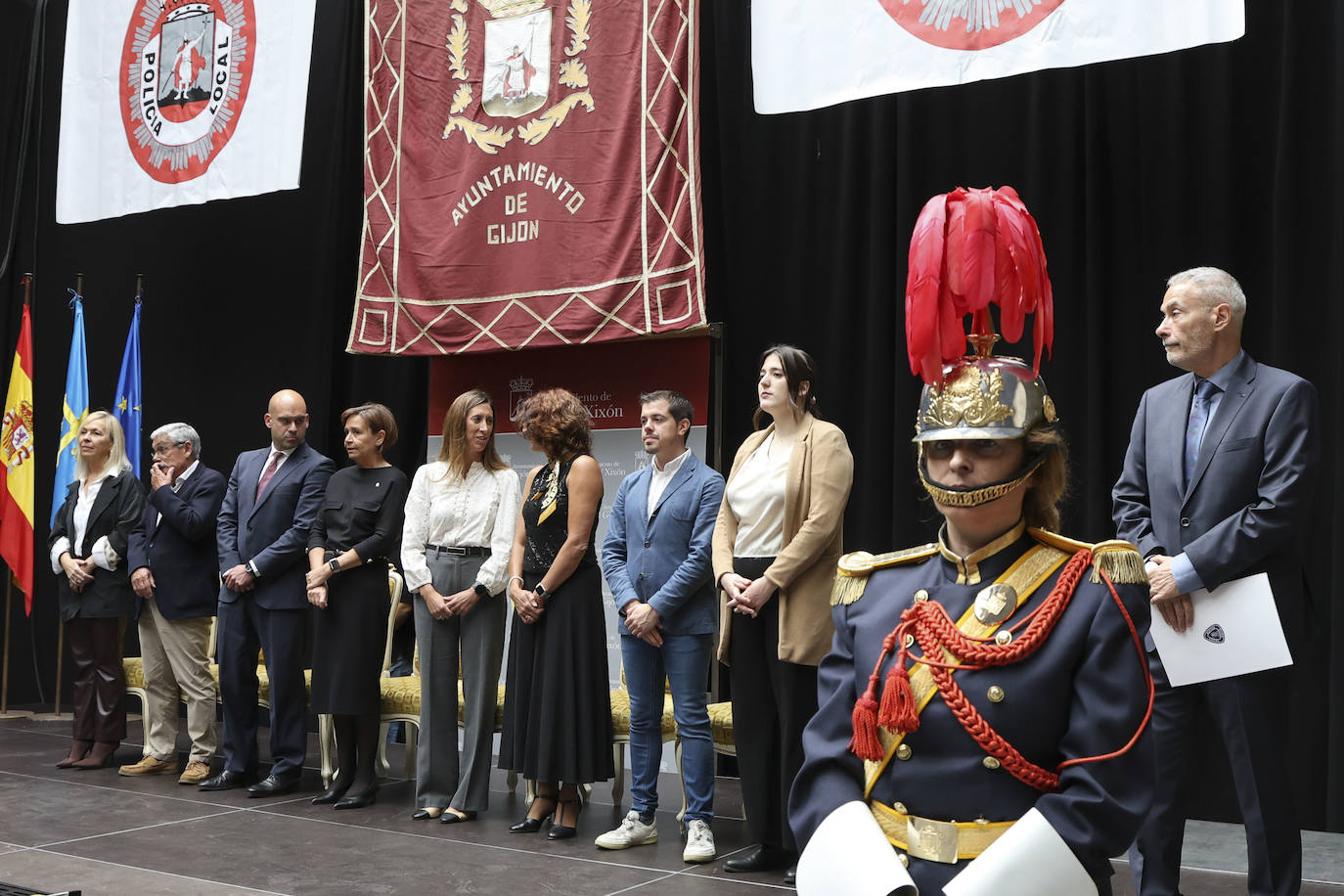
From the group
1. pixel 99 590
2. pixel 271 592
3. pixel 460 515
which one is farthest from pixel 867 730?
pixel 99 590

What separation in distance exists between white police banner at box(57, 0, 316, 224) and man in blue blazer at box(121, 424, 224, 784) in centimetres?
137

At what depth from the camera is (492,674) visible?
15.6ft

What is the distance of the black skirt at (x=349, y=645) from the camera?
4926 mm

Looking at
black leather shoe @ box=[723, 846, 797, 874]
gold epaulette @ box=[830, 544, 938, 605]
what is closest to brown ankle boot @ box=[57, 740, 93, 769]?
black leather shoe @ box=[723, 846, 797, 874]

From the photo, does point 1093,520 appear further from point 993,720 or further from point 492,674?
point 993,720

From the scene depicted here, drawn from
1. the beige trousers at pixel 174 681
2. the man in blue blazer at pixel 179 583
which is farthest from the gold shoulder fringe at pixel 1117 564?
the beige trousers at pixel 174 681

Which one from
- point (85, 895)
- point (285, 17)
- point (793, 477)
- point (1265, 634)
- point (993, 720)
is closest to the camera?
point (993, 720)

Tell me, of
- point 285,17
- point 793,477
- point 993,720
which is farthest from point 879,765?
point 285,17

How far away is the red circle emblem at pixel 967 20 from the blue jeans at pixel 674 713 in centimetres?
211

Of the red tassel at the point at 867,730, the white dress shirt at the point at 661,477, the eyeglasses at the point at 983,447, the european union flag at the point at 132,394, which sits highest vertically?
the european union flag at the point at 132,394

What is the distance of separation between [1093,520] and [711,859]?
6.21ft

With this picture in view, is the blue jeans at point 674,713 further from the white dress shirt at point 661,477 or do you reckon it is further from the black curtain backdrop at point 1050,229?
the black curtain backdrop at point 1050,229

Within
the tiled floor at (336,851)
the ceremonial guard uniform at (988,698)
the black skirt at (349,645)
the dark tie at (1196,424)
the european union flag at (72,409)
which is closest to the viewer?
the ceremonial guard uniform at (988,698)

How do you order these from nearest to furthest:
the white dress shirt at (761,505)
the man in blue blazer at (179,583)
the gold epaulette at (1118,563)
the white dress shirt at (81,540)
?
the gold epaulette at (1118,563)
the white dress shirt at (761,505)
the man in blue blazer at (179,583)
the white dress shirt at (81,540)
